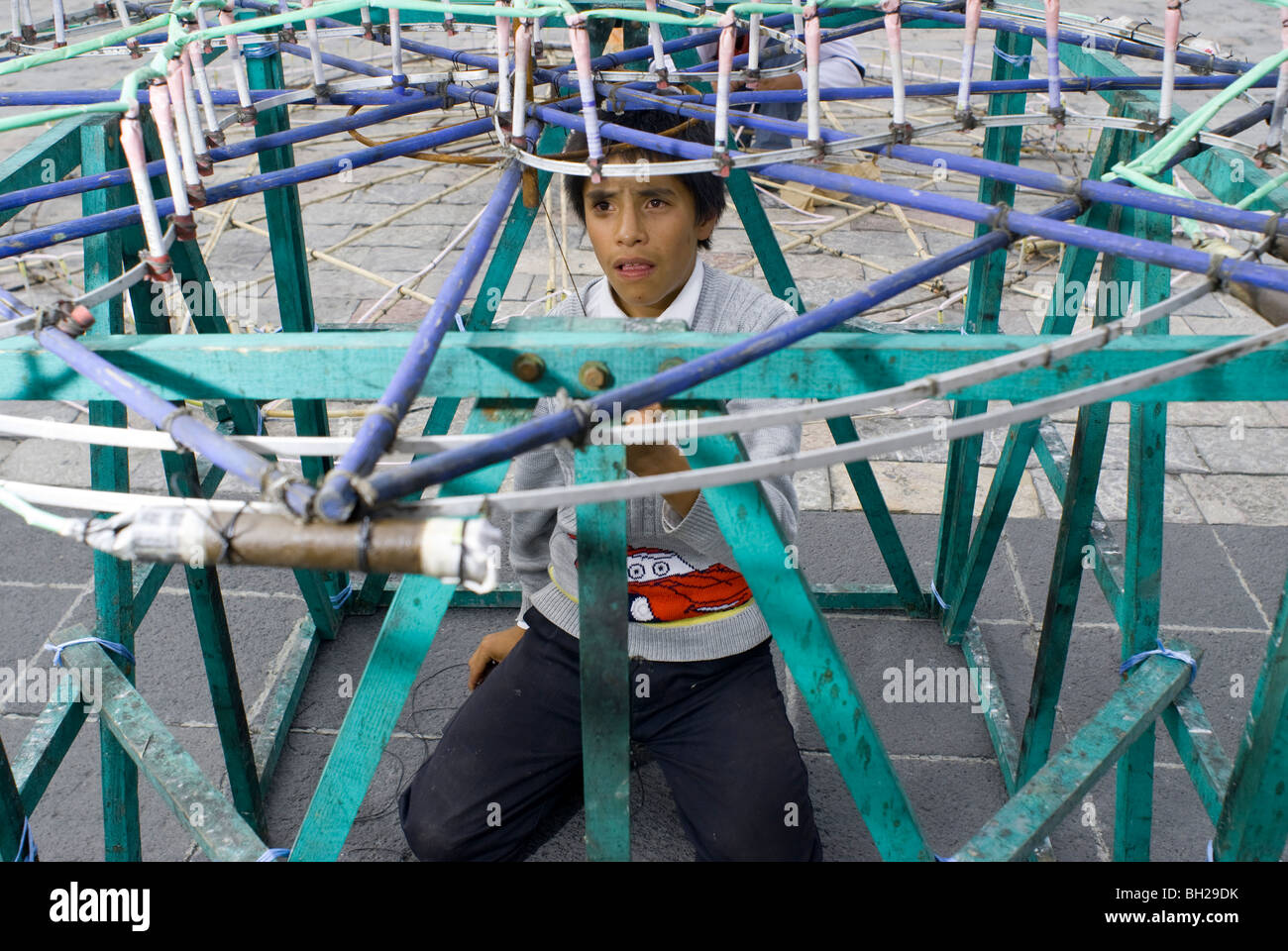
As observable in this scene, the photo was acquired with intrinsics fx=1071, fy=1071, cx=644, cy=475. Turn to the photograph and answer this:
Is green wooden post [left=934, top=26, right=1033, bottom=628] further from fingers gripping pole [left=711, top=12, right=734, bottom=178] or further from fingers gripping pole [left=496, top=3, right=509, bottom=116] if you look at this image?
fingers gripping pole [left=496, top=3, right=509, bottom=116]

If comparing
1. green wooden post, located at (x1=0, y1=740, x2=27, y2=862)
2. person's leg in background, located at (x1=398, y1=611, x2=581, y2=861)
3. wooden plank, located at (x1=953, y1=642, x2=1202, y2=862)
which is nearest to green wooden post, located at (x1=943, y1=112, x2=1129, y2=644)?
wooden plank, located at (x1=953, y1=642, x2=1202, y2=862)

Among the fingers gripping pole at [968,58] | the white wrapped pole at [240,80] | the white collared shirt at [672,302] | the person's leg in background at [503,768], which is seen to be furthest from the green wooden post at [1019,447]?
the white wrapped pole at [240,80]

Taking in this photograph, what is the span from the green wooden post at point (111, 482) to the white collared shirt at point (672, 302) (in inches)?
32.3

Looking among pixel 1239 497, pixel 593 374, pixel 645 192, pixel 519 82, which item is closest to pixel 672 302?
pixel 645 192

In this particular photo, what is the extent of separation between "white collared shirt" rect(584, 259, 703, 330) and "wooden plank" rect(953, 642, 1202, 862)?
0.93 m

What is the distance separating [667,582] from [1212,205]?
107 cm

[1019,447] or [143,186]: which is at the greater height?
[143,186]

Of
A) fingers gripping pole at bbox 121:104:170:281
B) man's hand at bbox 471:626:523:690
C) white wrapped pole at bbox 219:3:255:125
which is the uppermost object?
white wrapped pole at bbox 219:3:255:125

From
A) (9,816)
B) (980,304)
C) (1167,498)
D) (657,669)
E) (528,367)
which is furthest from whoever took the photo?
(1167,498)

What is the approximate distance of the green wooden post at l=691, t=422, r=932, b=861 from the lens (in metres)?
1.37

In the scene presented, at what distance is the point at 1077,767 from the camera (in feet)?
5.33

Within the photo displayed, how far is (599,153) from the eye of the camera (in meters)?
1.51

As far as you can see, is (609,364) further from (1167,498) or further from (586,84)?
(1167,498)

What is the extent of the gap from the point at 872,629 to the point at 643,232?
153 cm
